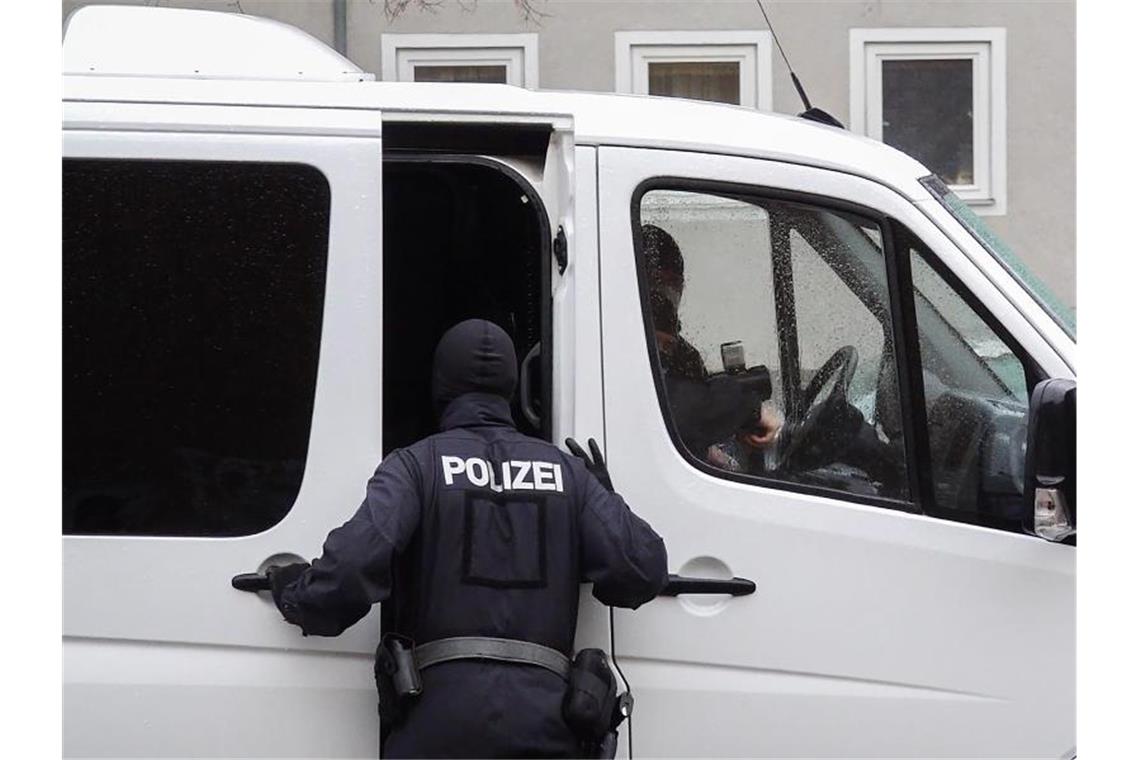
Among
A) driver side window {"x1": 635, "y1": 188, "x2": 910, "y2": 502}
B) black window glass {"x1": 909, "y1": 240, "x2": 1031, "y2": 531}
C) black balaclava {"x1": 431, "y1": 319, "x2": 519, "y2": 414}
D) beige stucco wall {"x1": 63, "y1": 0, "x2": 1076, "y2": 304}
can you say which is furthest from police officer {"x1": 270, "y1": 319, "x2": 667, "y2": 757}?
beige stucco wall {"x1": 63, "y1": 0, "x2": 1076, "y2": 304}

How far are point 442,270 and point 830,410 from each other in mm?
1035

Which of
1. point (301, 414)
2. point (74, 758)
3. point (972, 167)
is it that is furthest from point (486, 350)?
point (972, 167)

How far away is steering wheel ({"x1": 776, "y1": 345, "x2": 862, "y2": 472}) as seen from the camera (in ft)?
10.4

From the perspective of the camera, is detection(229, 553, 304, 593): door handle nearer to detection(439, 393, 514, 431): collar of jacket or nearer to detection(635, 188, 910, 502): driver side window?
detection(439, 393, 514, 431): collar of jacket

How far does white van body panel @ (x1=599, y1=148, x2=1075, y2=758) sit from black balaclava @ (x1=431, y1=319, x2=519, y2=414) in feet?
0.66

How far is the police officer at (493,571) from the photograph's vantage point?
2.87m

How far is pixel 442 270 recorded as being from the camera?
12.1 ft

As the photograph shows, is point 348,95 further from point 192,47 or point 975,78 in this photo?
point 975,78

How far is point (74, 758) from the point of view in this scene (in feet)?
9.69

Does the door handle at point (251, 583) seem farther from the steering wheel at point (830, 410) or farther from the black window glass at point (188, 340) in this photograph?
the steering wheel at point (830, 410)

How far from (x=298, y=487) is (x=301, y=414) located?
0.47 feet

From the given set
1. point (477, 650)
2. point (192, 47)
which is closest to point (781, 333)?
point (477, 650)

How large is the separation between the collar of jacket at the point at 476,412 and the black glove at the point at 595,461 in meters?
0.14

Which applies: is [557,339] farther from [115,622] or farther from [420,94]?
[115,622]
